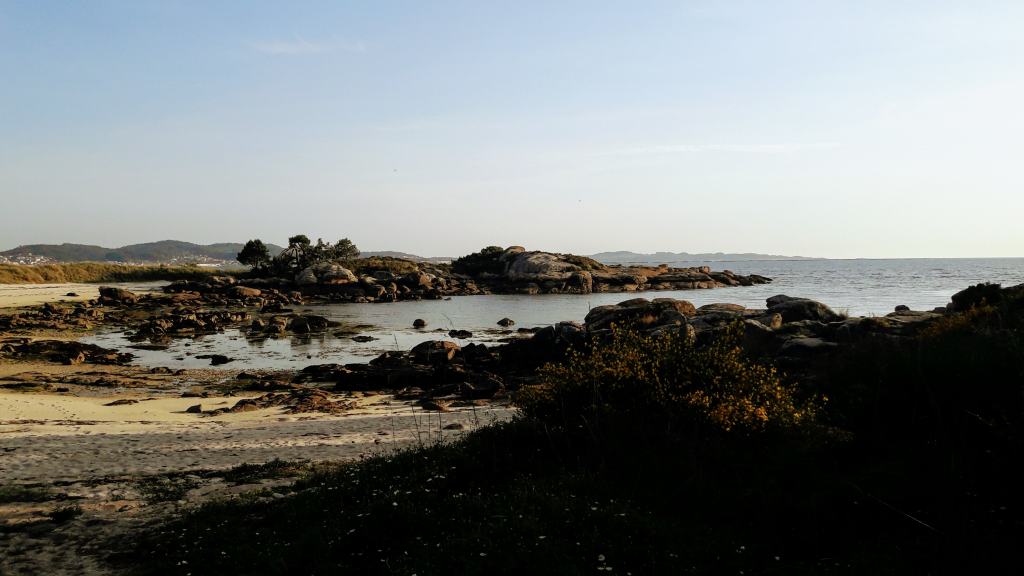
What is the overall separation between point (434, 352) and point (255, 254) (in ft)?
257

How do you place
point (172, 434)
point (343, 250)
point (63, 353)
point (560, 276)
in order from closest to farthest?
point (172, 434) → point (63, 353) → point (560, 276) → point (343, 250)

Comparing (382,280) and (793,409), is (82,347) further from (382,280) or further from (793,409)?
(382,280)

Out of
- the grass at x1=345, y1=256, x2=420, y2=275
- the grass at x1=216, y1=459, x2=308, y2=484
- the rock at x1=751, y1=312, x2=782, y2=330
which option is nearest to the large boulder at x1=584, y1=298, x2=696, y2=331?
the rock at x1=751, y1=312, x2=782, y2=330

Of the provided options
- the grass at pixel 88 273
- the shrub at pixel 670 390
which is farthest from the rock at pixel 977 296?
the grass at pixel 88 273

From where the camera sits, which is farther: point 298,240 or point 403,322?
point 298,240

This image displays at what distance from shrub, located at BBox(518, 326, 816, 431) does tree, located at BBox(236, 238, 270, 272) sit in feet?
317

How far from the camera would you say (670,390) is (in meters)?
11.0

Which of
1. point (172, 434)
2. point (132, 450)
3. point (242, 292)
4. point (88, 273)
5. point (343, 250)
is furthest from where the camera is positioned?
point (343, 250)

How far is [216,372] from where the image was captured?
30.6m

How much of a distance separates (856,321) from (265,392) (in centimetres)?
2342

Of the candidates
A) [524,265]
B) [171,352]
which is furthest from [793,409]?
[524,265]

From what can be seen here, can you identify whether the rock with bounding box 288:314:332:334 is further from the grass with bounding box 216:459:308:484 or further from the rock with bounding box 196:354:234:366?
the grass with bounding box 216:459:308:484

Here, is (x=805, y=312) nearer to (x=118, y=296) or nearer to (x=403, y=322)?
(x=403, y=322)

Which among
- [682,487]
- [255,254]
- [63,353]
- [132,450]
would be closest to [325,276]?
[255,254]
